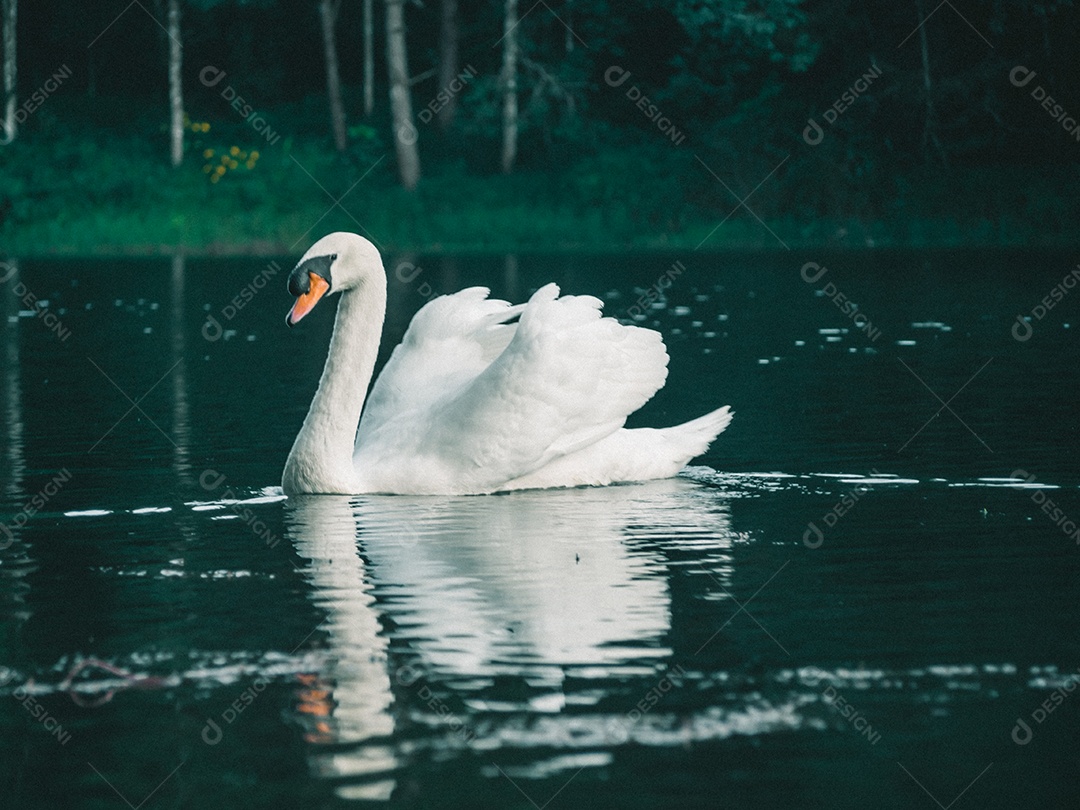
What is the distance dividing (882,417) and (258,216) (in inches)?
1151

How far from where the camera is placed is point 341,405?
11.9 meters

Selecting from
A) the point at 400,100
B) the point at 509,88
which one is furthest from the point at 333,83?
the point at 509,88

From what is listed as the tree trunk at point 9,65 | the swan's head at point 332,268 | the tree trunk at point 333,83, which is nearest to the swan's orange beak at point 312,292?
the swan's head at point 332,268

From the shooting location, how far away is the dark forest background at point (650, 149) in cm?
4238

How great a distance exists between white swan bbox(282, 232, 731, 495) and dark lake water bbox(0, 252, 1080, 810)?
21 cm

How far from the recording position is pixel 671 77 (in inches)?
1914

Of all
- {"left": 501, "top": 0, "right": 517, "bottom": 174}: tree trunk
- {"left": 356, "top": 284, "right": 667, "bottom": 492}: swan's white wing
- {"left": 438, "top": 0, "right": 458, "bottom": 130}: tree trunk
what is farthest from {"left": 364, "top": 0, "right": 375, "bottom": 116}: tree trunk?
{"left": 356, "top": 284, "right": 667, "bottom": 492}: swan's white wing

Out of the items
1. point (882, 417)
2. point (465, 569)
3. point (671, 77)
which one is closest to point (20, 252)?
point (671, 77)

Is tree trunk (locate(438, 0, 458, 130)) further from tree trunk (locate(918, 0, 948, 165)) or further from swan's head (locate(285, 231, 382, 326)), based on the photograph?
swan's head (locate(285, 231, 382, 326))

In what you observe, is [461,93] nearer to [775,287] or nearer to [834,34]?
[834,34]

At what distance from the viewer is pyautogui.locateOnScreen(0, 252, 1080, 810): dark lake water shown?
639 centimetres

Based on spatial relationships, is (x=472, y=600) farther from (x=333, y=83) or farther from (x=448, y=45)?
(x=333, y=83)

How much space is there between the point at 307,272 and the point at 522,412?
162cm

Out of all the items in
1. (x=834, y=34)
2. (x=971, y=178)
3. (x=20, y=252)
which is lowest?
(x=20, y=252)
